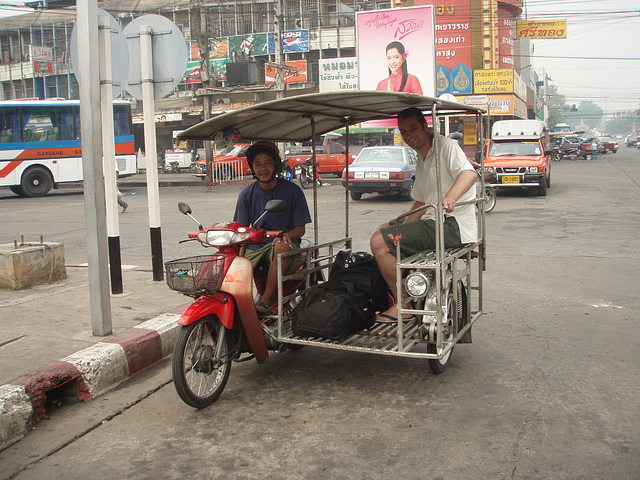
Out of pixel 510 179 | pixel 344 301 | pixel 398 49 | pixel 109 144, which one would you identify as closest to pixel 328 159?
pixel 398 49

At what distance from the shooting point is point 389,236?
4.15 m

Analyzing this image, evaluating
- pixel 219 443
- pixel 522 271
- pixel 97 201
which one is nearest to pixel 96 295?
pixel 97 201

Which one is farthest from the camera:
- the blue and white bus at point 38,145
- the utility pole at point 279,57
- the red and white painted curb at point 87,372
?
the utility pole at point 279,57

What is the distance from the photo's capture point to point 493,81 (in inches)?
1505

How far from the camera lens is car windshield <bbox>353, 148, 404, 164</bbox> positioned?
55.3ft

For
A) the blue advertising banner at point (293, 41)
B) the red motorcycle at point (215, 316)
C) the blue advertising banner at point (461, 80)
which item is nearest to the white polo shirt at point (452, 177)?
the red motorcycle at point (215, 316)

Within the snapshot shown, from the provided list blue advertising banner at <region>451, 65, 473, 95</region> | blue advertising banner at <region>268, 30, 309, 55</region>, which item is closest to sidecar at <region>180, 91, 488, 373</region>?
blue advertising banner at <region>451, 65, 473, 95</region>

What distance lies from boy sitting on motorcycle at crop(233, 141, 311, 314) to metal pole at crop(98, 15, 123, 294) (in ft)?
4.92

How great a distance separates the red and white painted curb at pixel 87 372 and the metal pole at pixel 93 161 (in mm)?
293

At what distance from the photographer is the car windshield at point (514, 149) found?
58.7ft

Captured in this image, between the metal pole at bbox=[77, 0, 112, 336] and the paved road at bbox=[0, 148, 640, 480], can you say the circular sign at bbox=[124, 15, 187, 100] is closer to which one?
the metal pole at bbox=[77, 0, 112, 336]

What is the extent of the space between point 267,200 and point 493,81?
36.5 meters

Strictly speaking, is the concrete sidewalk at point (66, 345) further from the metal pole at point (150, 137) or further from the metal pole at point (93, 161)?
the metal pole at point (150, 137)

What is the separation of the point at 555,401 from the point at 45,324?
3.84m
